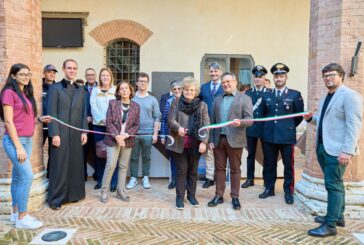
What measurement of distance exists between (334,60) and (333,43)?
0.23m

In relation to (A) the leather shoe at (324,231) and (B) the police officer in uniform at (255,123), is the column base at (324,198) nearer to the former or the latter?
(A) the leather shoe at (324,231)

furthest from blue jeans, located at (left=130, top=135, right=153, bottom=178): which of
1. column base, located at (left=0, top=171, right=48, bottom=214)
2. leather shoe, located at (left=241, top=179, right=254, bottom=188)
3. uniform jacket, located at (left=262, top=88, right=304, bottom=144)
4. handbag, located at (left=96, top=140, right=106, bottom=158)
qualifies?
uniform jacket, located at (left=262, top=88, right=304, bottom=144)

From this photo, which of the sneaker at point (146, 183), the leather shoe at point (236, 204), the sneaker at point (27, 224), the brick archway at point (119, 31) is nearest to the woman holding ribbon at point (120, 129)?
the sneaker at point (146, 183)

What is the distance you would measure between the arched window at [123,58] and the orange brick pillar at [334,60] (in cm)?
623

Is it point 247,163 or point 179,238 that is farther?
point 247,163

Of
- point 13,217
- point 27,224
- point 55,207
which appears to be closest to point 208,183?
point 55,207

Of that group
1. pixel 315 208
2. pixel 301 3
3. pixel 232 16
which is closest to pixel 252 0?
pixel 232 16

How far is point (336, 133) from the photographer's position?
387 cm

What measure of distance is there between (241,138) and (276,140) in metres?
0.72

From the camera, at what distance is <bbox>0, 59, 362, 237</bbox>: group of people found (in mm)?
3898

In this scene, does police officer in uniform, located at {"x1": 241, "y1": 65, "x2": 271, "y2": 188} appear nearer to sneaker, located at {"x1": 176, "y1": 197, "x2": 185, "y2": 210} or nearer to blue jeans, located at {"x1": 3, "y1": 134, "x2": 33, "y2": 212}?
sneaker, located at {"x1": 176, "y1": 197, "x2": 185, "y2": 210}

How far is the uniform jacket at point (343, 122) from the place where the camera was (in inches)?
146

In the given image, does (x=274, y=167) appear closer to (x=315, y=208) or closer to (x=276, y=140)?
(x=276, y=140)

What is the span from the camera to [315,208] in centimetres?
459
